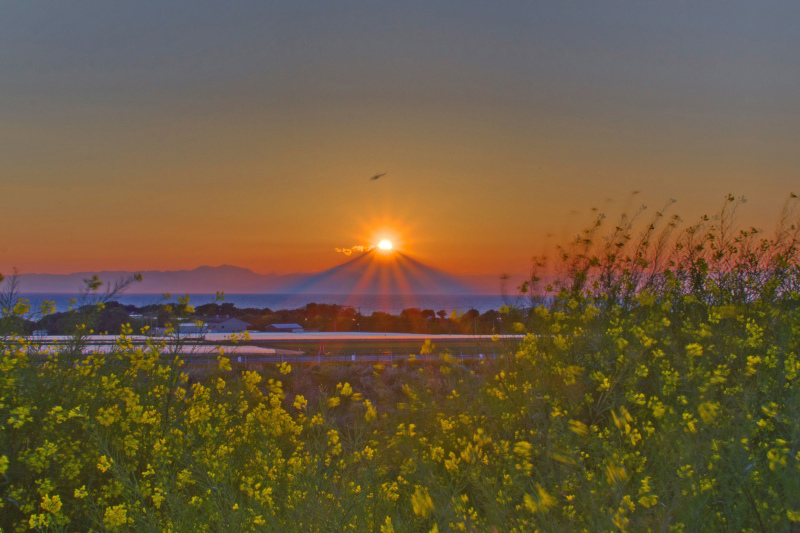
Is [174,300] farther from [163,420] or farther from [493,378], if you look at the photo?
[493,378]

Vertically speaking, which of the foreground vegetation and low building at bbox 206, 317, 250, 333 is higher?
low building at bbox 206, 317, 250, 333

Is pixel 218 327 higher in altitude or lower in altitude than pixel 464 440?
higher

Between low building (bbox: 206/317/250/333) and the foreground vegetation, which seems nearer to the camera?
the foreground vegetation

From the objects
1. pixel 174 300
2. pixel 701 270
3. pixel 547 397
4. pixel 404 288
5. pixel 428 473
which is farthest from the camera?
pixel 404 288

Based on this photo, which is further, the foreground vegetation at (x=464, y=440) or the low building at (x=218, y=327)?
the low building at (x=218, y=327)

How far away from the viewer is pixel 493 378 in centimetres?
547

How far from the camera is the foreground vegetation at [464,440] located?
2.98 meters

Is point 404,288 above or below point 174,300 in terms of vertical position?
above

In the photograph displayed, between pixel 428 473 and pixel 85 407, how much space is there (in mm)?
2544

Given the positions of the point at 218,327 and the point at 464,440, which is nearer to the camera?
the point at 464,440

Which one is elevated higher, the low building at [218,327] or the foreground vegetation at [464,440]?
the low building at [218,327]

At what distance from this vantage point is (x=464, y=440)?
4.70 meters

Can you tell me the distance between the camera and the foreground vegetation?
298 cm

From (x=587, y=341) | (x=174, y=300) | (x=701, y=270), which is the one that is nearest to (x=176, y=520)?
(x=174, y=300)
